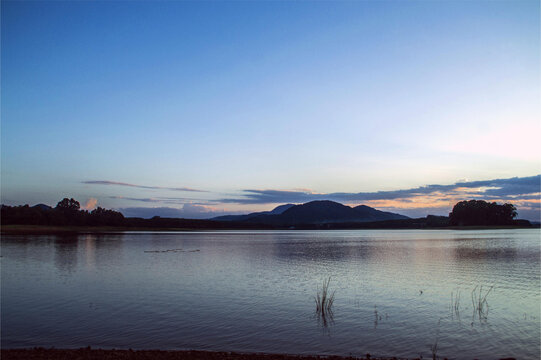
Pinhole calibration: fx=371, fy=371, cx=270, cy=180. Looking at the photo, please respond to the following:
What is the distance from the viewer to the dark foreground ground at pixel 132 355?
12844 mm

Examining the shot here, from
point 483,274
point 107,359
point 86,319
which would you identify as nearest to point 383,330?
point 107,359

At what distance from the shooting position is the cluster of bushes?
6083 inches

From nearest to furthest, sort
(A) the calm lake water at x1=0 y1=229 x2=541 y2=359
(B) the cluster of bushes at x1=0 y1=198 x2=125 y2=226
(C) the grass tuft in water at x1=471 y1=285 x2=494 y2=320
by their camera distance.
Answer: (A) the calm lake water at x1=0 y1=229 x2=541 y2=359 → (C) the grass tuft in water at x1=471 y1=285 x2=494 y2=320 → (B) the cluster of bushes at x1=0 y1=198 x2=125 y2=226

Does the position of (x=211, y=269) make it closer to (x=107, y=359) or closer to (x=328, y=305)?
(x=328, y=305)

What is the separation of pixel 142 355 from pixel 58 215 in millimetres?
186612

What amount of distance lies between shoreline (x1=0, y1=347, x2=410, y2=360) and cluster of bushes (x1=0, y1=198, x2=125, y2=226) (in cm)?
16835

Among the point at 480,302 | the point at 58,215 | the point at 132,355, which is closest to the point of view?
the point at 132,355

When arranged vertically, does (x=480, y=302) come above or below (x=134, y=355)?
below

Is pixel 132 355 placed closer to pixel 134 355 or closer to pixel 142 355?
pixel 134 355

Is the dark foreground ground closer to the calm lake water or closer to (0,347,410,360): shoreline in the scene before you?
(0,347,410,360): shoreline

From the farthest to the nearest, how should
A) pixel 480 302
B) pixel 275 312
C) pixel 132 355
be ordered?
pixel 480 302, pixel 275 312, pixel 132 355

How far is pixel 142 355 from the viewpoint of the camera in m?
13.2

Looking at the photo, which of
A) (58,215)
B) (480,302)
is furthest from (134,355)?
(58,215)

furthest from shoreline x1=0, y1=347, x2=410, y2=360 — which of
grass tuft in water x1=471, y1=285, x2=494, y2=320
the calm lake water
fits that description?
grass tuft in water x1=471, y1=285, x2=494, y2=320
